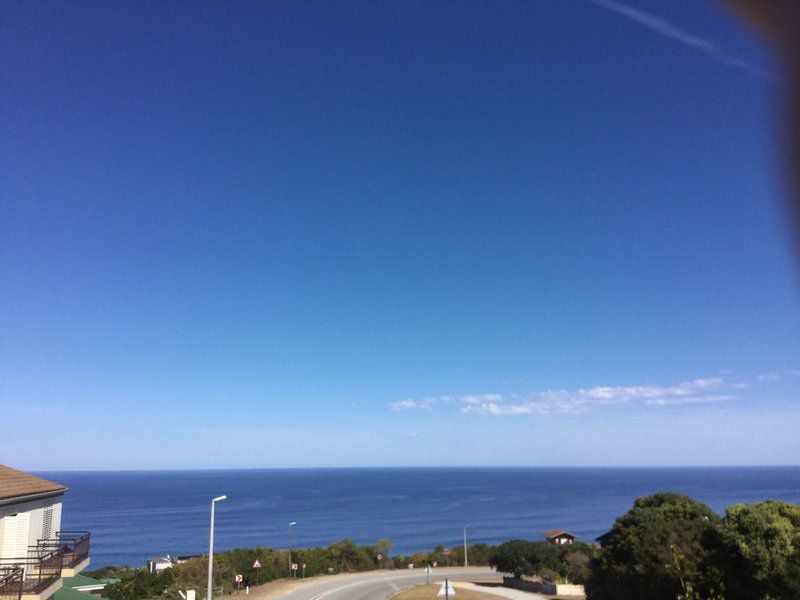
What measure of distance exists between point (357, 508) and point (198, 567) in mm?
146278

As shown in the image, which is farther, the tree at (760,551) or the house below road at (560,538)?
the house below road at (560,538)

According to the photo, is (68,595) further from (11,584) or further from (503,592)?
(503,592)

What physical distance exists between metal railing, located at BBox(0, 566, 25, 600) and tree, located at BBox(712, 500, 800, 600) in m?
26.5

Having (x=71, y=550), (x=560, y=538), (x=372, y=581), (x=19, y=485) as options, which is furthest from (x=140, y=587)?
(x=560, y=538)

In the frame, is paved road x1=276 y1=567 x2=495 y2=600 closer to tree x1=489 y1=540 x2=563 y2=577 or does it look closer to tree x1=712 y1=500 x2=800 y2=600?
tree x1=489 y1=540 x2=563 y2=577

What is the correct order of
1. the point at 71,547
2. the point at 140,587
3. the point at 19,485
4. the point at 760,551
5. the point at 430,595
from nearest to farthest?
the point at 19,485 → the point at 71,547 → the point at 760,551 → the point at 140,587 → the point at 430,595

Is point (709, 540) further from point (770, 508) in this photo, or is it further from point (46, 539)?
point (46, 539)

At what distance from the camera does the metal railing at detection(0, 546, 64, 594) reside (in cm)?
1727

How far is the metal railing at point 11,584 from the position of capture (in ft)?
54.1

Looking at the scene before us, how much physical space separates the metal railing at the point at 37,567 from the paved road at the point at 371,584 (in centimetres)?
2695

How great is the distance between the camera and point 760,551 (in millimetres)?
25766

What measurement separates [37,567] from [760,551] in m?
26.7

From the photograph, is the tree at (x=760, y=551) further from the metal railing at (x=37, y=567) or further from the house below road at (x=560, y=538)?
the house below road at (x=560, y=538)

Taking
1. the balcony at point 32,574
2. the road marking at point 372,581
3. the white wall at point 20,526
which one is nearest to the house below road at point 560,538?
the road marking at point 372,581
